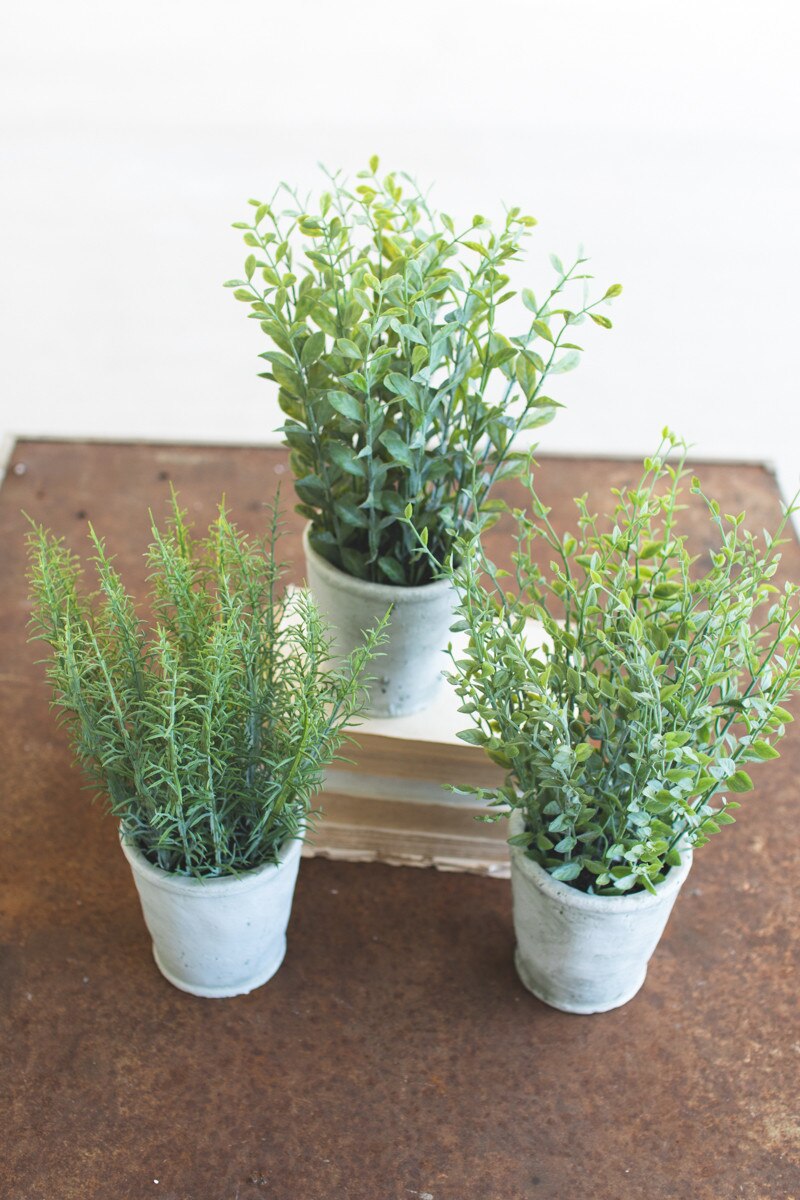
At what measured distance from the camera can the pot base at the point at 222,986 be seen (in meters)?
1.47

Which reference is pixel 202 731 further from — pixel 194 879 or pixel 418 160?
pixel 418 160

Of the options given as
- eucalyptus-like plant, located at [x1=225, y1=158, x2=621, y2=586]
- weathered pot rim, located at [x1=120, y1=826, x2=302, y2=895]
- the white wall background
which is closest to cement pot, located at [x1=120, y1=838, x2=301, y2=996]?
weathered pot rim, located at [x1=120, y1=826, x2=302, y2=895]

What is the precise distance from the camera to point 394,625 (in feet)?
4.74

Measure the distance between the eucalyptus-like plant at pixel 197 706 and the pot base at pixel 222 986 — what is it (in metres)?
0.17

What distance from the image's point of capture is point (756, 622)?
1999 mm

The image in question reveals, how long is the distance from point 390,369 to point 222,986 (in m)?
0.71

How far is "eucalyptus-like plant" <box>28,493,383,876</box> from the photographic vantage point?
1.27m

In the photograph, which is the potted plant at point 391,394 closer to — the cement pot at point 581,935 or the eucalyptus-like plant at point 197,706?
the eucalyptus-like plant at point 197,706

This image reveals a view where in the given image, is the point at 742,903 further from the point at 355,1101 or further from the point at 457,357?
the point at 457,357

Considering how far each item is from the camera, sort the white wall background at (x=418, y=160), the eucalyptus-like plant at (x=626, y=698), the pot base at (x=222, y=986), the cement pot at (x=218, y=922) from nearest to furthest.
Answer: the eucalyptus-like plant at (x=626, y=698) → the cement pot at (x=218, y=922) → the pot base at (x=222, y=986) → the white wall background at (x=418, y=160)

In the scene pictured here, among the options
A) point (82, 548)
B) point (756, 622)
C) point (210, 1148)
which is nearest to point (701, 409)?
point (756, 622)

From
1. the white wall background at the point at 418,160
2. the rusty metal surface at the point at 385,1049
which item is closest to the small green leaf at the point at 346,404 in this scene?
the rusty metal surface at the point at 385,1049

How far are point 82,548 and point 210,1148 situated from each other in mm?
1024

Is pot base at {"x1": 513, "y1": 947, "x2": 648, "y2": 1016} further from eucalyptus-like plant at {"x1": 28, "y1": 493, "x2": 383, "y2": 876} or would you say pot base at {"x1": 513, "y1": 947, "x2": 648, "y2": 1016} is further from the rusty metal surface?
eucalyptus-like plant at {"x1": 28, "y1": 493, "x2": 383, "y2": 876}
